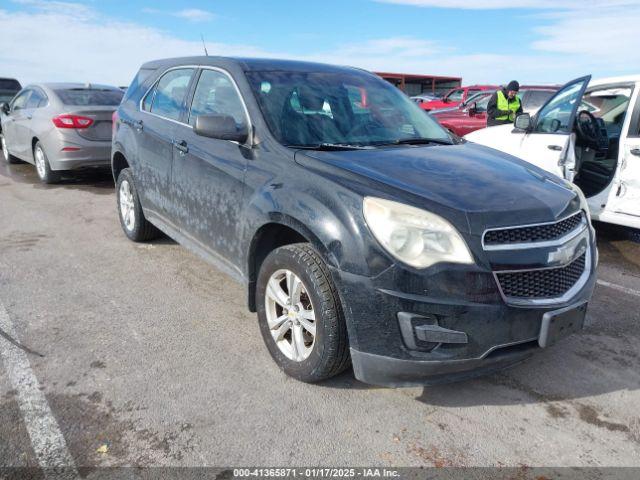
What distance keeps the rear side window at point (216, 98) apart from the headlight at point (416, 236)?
1.35 meters

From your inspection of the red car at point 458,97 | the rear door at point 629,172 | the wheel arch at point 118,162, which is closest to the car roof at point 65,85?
the wheel arch at point 118,162

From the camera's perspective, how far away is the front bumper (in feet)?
7.89

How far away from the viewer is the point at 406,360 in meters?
2.47

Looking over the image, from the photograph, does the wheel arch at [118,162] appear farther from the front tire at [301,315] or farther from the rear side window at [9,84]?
the rear side window at [9,84]

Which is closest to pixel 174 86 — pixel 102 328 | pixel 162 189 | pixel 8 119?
pixel 162 189

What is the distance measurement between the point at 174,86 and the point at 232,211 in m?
1.64

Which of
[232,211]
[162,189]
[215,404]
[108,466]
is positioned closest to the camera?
[108,466]

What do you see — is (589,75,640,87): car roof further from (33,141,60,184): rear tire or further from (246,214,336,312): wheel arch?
(33,141,60,184): rear tire

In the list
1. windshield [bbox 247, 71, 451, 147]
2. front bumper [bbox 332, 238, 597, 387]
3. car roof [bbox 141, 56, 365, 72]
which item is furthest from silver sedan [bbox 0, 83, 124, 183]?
front bumper [bbox 332, 238, 597, 387]

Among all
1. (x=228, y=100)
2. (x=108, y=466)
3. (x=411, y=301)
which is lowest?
(x=108, y=466)

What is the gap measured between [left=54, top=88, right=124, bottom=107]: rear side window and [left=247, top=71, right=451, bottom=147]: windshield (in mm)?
5648

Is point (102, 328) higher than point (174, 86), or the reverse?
point (174, 86)

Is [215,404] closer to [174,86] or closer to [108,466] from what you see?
[108,466]

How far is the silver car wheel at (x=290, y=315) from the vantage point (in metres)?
2.86
